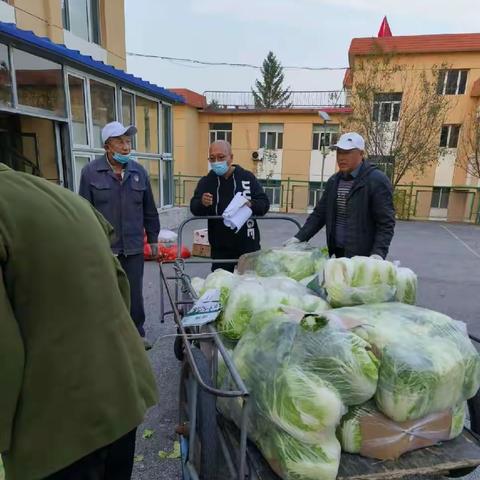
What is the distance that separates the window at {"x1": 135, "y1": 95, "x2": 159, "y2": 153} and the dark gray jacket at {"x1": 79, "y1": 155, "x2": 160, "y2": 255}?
5.80 m

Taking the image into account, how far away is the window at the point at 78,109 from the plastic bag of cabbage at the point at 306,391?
641 centimetres

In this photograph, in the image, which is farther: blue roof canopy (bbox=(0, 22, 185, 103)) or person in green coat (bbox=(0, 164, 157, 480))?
blue roof canopy (bbox=(0, 22, 185, 103))

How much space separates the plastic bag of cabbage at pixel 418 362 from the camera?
141 cm

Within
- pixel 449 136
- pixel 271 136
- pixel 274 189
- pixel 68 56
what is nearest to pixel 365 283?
pixel 68 56

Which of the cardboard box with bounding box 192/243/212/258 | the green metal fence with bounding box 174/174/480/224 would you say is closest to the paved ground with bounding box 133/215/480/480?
the cardboard box with bounding box 192/243/212/258

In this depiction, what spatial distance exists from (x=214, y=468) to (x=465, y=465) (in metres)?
0.96

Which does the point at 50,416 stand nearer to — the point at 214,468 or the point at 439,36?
the point at 214,468

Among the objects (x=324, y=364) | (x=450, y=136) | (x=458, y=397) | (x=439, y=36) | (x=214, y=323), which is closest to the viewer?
(x=324, y=364)

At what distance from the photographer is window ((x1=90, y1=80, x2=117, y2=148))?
7.18 metres

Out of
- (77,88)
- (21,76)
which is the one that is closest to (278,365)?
(21,76)

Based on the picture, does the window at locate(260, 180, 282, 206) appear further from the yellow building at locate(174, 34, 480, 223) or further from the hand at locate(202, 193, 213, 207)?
the hand at locate(202, 193, 213, 207)

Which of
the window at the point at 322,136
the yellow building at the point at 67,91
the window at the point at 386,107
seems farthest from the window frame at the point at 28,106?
the window at the point at 322,136

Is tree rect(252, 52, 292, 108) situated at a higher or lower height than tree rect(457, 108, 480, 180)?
higher

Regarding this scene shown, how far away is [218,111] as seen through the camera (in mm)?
20656
